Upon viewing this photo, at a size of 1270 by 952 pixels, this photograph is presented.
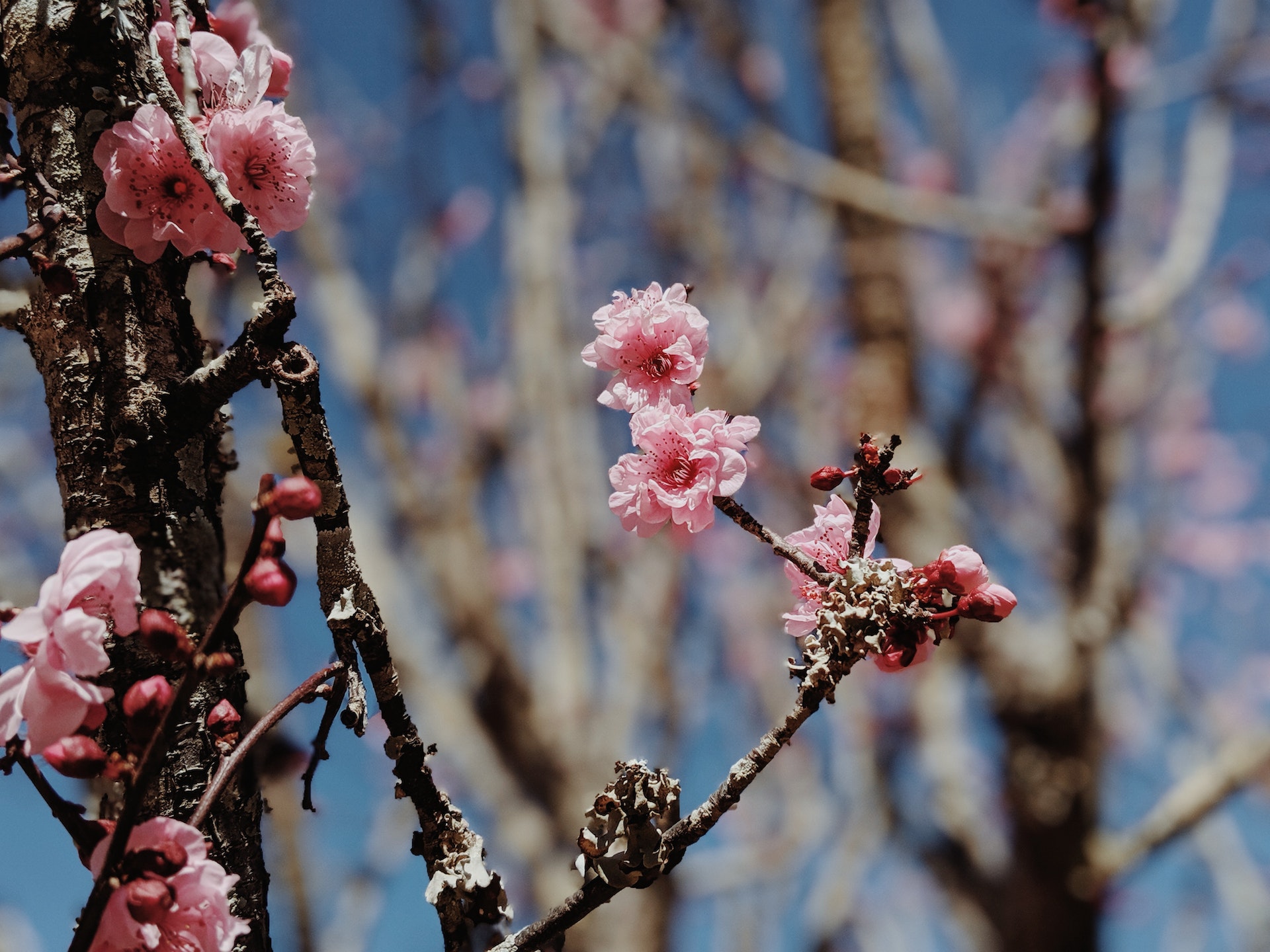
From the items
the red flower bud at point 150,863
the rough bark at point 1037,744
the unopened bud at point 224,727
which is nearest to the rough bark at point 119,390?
the unopened bud at point 224,727

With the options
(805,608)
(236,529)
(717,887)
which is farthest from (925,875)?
(805,608)

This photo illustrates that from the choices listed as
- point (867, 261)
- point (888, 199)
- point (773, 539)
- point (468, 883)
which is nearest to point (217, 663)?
point (468, 883)

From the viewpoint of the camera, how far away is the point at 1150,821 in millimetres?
2529

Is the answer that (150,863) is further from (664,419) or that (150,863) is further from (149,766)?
(664,419)

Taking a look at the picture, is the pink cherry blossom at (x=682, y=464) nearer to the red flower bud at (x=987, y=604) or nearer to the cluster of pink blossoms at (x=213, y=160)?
the red flower bud at (x=987, y=604)

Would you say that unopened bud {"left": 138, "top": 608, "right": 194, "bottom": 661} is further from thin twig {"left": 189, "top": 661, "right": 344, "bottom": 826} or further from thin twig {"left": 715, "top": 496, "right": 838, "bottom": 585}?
thin twig {"left": 715, "top": 496, "right": 838, "bottom": 585}

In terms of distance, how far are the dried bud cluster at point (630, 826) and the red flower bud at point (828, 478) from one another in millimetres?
320

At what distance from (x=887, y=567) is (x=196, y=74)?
0.79 meters

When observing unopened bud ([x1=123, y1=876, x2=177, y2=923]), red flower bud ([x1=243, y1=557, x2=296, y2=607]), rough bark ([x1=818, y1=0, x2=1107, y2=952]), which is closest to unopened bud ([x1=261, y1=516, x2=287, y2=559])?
red flower bud ([x1=243, y1=557, x2=296, y2=607])

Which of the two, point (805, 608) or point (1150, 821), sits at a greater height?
point (1150, 821)

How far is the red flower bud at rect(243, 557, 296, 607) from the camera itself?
59 cm

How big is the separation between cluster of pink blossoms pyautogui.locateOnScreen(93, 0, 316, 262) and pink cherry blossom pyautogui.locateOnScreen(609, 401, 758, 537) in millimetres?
409

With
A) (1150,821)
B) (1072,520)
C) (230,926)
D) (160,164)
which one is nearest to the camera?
(230,926)

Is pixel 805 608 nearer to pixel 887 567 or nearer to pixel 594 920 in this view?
pixel 887 567
